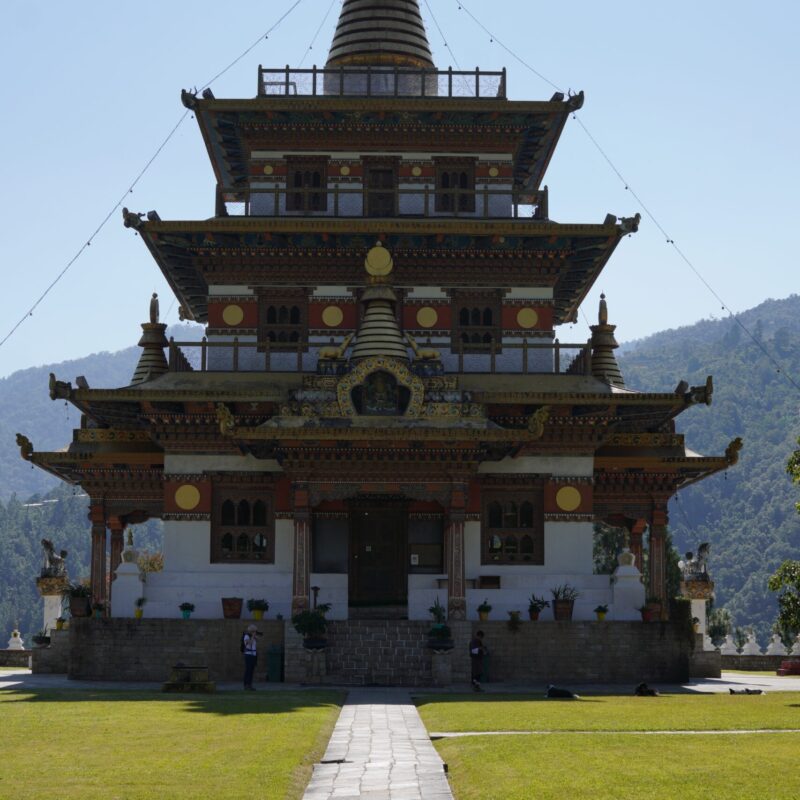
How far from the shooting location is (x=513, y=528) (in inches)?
1604

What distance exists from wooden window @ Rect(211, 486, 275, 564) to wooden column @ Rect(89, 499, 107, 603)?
8.21 meters

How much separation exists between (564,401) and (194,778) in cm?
2316

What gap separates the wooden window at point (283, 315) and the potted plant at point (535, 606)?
387 inches

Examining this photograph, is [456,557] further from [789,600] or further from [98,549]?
[98,549]

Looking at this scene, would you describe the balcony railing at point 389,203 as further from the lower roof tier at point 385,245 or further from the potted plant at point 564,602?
the potted plant at point 564,602

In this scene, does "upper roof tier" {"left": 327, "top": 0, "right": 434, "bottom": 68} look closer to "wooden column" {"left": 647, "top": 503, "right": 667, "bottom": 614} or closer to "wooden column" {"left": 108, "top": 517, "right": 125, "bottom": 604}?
"wooden column" {"left": 647, "top": 503, "right": 667, "bottom": 614}

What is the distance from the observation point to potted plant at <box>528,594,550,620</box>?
1512 inches

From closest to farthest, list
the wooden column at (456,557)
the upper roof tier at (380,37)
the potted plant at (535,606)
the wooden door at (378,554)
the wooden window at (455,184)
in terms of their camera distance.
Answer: the wooden column at (456,557) → the potted plant at (535,606) → the wooden door at (378,554) → the wooden window at (455,184) → the upper roof tier at (380,37)

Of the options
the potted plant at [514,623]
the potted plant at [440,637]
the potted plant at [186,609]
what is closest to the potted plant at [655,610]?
the potted plant at [514,623]

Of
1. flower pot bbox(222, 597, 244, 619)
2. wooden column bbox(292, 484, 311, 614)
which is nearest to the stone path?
wooden column bbox(292, 484, 311, 614)

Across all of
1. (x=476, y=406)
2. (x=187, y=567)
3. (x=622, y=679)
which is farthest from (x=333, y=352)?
(x=622, y=679)

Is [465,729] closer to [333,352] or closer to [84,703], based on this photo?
[84,703]

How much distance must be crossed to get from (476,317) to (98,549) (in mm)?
14746

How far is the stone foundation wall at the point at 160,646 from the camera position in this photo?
36750 mm
